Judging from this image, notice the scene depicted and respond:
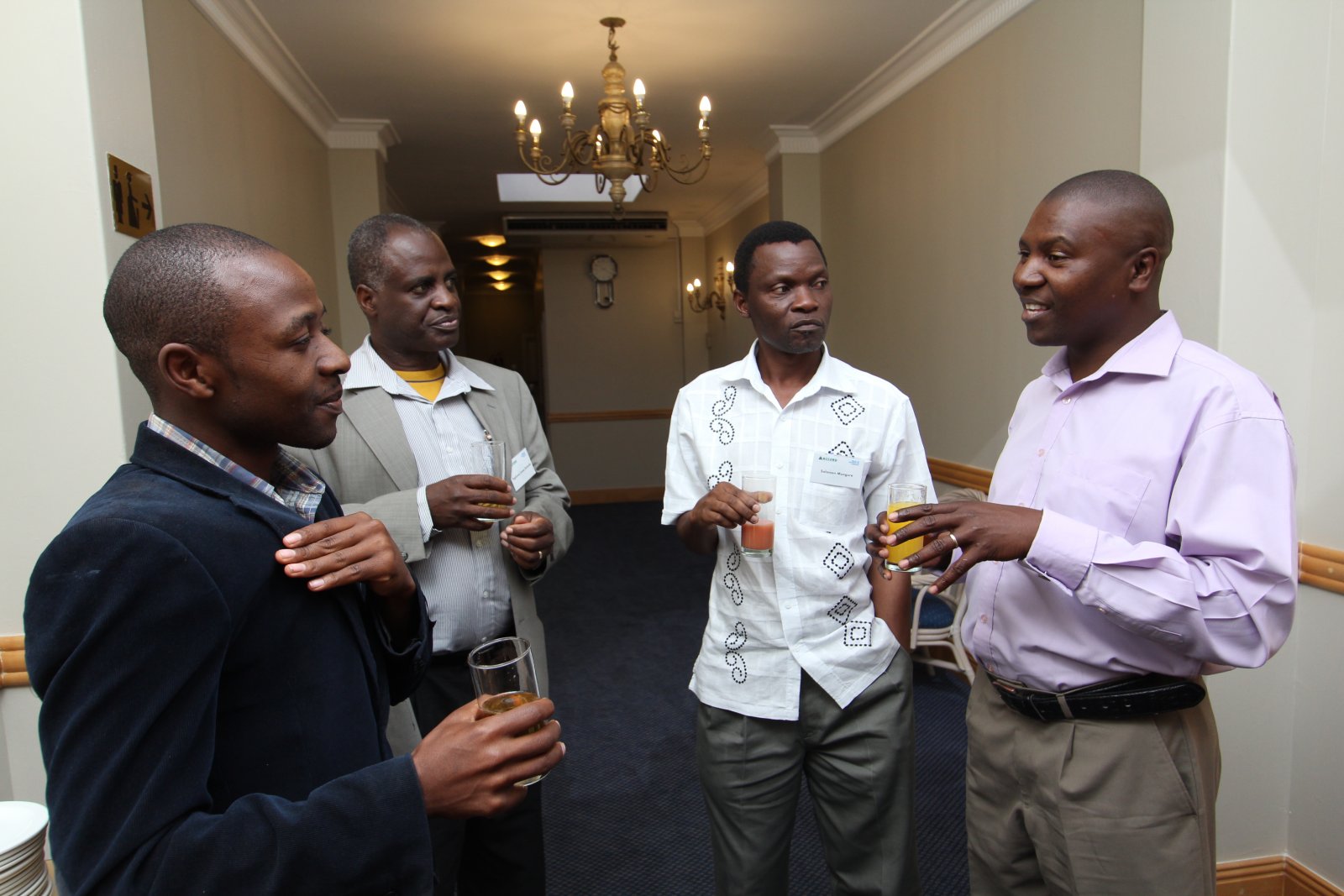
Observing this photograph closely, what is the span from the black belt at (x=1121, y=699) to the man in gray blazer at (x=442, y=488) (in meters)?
0.95

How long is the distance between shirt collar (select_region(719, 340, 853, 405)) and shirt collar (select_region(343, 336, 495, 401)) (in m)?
0.60

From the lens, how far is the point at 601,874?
7.93 feet

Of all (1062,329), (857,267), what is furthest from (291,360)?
(857,267)

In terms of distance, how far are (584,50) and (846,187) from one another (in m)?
2.06

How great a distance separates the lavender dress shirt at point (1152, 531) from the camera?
1.12m

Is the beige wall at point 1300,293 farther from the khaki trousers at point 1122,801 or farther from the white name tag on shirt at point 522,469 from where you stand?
the white name tag on shirt at point 522,469

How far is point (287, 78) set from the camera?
424 cm

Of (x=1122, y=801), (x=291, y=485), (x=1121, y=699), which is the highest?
(x=291, y=485)

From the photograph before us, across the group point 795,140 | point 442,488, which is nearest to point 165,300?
point 442,488

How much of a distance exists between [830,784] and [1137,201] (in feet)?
4.09

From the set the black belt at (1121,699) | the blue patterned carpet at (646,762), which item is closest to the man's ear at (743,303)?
the black belt at (1121,699)

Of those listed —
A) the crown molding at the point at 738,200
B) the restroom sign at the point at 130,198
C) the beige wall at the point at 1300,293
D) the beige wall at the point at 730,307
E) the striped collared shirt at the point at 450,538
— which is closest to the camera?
the striped collared shirt at the point at 450,538

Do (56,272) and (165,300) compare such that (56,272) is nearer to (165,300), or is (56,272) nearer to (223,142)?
(165,300)

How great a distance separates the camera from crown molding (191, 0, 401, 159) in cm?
339
